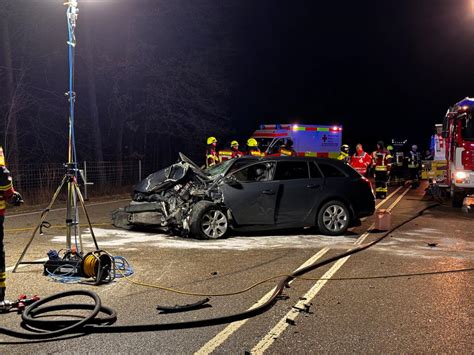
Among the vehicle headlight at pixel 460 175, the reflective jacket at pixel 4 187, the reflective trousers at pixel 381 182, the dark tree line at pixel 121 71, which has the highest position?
the dark tree line at pixel 121 71

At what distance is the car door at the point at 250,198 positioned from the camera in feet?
31.5

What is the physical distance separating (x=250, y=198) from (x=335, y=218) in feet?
5.75

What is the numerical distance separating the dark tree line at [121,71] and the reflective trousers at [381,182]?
33.6 ft

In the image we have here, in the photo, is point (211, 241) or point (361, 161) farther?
point (361, 161)

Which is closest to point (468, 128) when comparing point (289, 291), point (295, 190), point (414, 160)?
point (295, 190)

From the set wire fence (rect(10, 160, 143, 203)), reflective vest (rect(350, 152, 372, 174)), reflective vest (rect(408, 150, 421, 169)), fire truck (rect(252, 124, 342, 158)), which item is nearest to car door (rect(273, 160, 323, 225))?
wire fence (rect(10, 160, 143, 203))

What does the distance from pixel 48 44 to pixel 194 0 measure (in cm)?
669

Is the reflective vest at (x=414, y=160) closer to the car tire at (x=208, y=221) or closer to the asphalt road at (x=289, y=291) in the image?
the asphalt road at (x=289, y=291)

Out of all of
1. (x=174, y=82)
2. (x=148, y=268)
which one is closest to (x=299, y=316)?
(x=148, y=268)

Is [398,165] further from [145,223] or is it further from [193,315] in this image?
[193,315]

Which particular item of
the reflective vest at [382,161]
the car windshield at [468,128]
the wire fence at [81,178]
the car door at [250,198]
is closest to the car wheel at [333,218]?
the car door at [250,198]

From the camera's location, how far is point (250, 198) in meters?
9.66

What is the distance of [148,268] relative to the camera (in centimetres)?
727

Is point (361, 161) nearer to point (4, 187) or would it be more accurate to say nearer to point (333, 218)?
point (333, 218)
